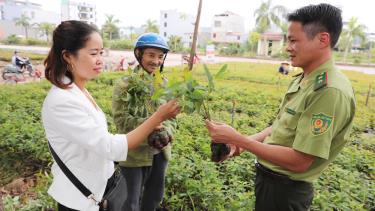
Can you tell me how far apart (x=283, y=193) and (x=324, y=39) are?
0.91 m

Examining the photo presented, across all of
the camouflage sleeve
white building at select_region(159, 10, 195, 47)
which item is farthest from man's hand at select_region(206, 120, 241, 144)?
white building at select_region(159, 10, 195, 47)

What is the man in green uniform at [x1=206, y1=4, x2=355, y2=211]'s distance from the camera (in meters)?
1.49

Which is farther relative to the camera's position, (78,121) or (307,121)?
(307,121)

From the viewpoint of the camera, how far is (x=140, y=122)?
7.16ft

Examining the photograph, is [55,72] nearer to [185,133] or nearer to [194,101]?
[194,101]

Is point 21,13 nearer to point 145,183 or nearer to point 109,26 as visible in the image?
point 109,26

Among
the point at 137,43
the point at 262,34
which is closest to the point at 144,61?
the point at 137,43

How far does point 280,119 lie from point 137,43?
1.27 m

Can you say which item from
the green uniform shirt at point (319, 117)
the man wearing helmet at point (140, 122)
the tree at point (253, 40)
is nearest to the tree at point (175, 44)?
the tree at point (253, 40)

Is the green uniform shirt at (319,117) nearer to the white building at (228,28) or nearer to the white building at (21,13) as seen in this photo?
the white building at (228,28)

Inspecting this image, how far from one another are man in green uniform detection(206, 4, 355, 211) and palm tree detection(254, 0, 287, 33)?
3792 centimetres

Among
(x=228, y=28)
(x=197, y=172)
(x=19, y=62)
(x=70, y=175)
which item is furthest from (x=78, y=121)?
(x=228, y=28)

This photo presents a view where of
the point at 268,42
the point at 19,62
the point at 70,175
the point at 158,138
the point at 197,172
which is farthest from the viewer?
the point at 268,42

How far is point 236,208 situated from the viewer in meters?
2.65
